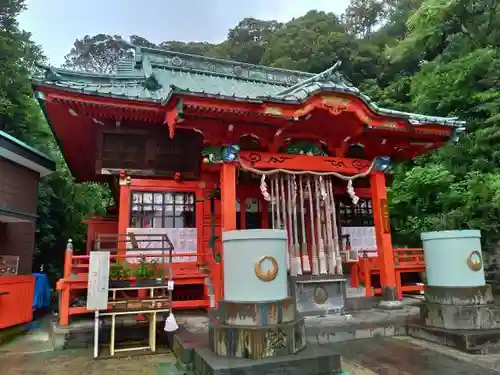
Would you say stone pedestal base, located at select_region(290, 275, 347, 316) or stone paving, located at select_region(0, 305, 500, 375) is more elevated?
stone pedestal base, located at select_region(290, 275, 347, 316)

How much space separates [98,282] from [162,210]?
3411 mm

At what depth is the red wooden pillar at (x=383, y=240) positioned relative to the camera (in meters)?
9.25

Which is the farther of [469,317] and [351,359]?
[469,317]

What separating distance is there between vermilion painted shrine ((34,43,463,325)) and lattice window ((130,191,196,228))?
0.09 feet

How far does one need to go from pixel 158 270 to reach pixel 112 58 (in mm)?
44962

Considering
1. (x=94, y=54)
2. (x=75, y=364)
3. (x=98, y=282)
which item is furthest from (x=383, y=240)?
(x=94, y=54)

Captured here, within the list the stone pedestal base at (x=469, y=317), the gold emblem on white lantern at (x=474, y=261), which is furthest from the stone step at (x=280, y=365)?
the gold emblem on white lantern at (x=474, y=261)

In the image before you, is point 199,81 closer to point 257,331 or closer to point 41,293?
point 41,293

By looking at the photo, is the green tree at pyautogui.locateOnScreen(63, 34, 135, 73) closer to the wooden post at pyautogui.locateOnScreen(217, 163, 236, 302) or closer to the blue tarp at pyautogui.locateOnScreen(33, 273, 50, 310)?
the blue tarp at pyautogui.locateOnScreen(33, 273, 50, 310)

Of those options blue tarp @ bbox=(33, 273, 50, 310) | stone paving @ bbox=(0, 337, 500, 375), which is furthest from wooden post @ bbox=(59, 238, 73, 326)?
blue tarp @ bbox=(33, 273, 50, 310)

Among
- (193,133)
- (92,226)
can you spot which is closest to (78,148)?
(92,226)

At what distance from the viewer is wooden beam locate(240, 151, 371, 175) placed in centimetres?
873

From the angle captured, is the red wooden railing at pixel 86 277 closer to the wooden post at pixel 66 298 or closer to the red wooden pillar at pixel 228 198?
the wooden post at pixel 66 298

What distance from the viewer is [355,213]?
12047 mm
